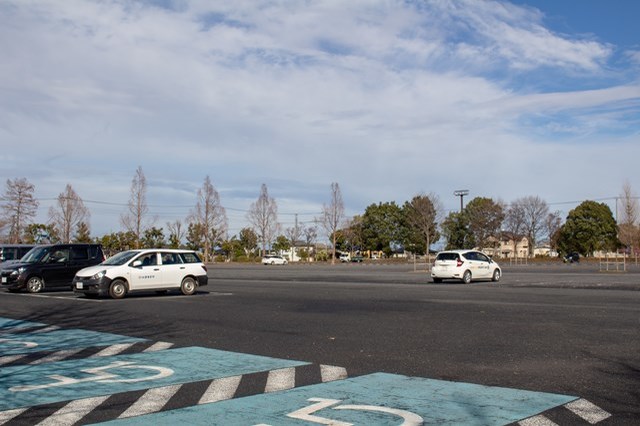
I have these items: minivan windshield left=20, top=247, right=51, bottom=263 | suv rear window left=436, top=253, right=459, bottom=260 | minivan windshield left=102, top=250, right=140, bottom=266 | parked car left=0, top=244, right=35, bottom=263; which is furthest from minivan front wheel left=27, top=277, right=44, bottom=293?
suv rear window left=436, top=253, right=459, bottom=260

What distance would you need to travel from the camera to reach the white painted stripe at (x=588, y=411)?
574 centimetres

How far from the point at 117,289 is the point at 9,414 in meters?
14.7

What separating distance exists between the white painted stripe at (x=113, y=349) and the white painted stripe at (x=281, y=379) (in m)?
2.98

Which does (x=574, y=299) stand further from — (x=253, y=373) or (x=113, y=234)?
(x=113, y=234)

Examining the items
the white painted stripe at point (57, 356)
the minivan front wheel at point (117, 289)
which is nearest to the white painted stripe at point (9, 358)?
the white painted stripe at point (57, 356)

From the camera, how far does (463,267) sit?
29750mm

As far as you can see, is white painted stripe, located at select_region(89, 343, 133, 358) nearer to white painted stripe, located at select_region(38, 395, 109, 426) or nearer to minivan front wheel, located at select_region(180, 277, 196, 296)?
white painted stripe, located at select_region(38, 395, 109, 426)

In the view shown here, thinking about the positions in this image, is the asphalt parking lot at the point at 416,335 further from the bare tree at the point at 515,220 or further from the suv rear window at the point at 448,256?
the bare tree at the point at 515,220

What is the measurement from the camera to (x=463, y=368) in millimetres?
8219

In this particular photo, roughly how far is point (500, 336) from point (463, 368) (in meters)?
3.12

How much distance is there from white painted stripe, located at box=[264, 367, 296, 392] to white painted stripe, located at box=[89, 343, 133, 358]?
117 inches

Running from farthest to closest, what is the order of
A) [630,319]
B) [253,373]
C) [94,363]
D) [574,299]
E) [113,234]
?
[113,234] → [574,299] → [630,319] → [94,363] → [253,373]

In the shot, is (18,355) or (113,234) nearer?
(18,355)

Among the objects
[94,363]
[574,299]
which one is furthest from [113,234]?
[94,363]
